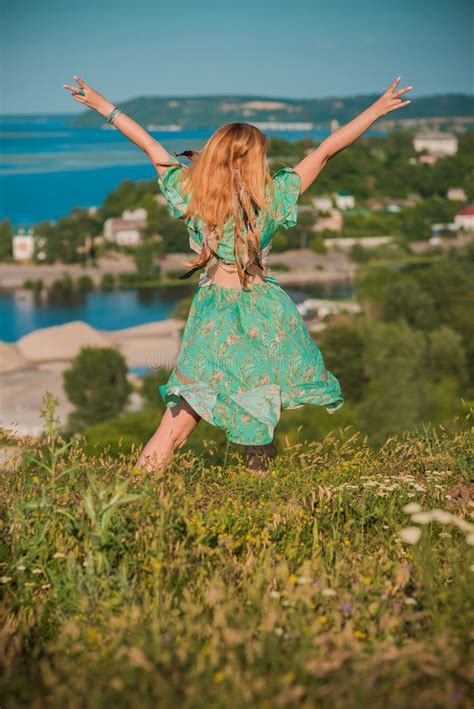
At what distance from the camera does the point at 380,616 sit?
245 cm

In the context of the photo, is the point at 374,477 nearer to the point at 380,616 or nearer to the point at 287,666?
the point at 380,616

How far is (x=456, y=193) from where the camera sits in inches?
5167

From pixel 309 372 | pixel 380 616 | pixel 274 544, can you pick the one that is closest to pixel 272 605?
pixel 380 616

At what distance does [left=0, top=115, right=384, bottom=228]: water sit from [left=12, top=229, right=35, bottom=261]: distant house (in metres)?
20.5

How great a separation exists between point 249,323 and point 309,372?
1.09 ft

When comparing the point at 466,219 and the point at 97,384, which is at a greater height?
the point at 97,384

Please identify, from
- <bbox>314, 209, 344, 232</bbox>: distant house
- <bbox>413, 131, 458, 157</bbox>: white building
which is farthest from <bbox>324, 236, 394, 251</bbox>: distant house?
<bbox>413, 131, 458, 157</bbox>: white building

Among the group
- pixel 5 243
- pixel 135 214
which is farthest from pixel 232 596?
pixel 5 243

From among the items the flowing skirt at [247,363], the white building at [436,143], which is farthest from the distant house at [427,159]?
the flowing skirt at [247,363]

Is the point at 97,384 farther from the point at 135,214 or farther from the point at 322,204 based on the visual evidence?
the point at 322,204

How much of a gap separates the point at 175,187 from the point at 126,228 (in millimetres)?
107111

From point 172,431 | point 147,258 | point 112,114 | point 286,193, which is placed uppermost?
point 112,114

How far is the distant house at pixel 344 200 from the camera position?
120 metres

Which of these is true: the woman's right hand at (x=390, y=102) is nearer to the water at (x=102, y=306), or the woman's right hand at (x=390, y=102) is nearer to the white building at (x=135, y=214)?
the water at (x=102, y=306)
